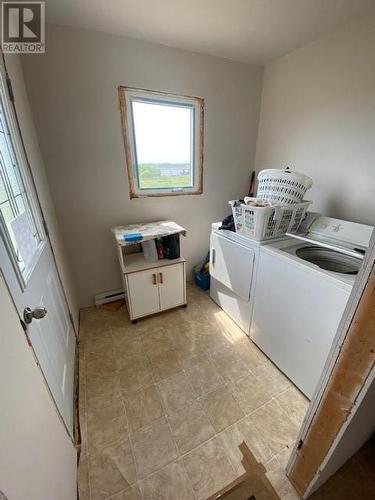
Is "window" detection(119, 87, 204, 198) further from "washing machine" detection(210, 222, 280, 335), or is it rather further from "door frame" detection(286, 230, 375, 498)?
"door frame" detection(286, 230, 375, 498)

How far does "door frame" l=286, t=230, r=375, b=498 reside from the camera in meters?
0.63

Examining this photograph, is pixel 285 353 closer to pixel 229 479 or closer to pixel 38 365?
pixel 229 479

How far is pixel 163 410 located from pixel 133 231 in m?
1.46

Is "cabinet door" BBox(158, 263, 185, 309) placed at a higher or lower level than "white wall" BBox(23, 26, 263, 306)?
lower

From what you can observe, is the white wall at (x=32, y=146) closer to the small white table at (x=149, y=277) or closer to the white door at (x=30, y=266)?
the white door at (x=30, y=266)

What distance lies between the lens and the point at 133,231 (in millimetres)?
2035

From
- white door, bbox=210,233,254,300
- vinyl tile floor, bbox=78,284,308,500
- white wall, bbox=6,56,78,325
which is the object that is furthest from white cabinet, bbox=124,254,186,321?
white wall, bbox=6,56,78,325

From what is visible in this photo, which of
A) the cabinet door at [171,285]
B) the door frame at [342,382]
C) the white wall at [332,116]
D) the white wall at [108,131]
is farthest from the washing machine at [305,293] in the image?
the white wall at [108,131]

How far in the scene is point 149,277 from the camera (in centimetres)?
203

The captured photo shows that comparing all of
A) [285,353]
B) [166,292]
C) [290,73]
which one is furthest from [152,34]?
[285,353]

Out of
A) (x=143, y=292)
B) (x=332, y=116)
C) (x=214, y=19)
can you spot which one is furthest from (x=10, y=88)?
(x=332, y=116)

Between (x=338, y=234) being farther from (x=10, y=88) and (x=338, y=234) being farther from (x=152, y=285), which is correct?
(x=10, y=88)

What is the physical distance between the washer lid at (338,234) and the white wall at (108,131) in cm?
115

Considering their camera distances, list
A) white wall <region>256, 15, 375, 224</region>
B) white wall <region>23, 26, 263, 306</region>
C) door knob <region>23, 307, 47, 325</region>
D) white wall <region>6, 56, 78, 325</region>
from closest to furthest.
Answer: door knob <region>23, 307, 47, 325</region> → white wall <region>6, 56, 78, 325</region> → white wall <region>256, 15, 375, 224</region> → white wall <region>23, 26, 263, 306</region>
